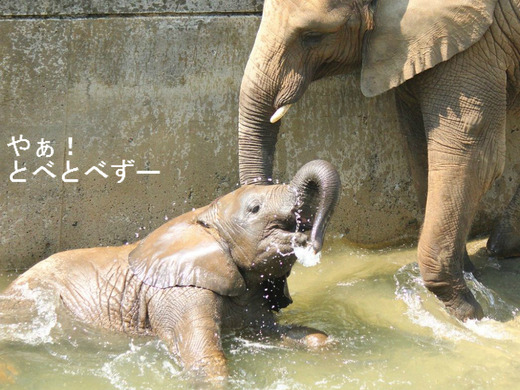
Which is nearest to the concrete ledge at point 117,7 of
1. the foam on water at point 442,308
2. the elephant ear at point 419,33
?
the elephant ear at point 419,33

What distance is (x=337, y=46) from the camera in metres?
5.86

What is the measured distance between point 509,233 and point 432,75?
67.3 inches

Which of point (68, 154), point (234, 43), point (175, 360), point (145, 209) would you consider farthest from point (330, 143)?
point (175, 360)

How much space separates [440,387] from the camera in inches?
194

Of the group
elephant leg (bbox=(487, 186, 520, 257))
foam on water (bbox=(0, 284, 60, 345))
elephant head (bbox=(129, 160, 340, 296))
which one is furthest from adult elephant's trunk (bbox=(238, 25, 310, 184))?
elephant leg (bbox=(487, 186, 520, 257))

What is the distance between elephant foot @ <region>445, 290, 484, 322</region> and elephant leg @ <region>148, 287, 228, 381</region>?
5.11 feet

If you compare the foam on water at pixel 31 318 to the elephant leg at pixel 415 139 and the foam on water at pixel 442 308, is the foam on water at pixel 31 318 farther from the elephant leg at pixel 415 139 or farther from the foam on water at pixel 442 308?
the elephant leg at pixel 415 139

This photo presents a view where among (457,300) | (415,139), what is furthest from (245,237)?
(415,139)

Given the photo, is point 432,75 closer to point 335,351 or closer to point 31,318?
point 335,351

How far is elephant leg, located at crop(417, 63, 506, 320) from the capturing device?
18.7ft

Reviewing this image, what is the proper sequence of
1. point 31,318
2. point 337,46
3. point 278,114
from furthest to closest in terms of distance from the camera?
point 337,46 < point 278,114 < point 31,318

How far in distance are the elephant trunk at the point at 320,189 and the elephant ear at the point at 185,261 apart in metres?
0.58

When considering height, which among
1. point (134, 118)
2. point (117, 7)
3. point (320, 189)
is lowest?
point (320, 189)

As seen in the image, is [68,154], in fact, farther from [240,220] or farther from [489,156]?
[489,156]
